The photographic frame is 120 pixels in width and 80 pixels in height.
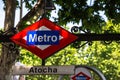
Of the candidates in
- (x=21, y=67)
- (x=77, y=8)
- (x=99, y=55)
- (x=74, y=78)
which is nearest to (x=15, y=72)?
(x=21, y=67)

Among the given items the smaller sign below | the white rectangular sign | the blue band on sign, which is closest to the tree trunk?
the smaller sign below

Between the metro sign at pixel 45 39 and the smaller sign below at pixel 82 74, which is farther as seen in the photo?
the smaller sign below at pixel 82 74

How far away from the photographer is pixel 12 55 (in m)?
12.1

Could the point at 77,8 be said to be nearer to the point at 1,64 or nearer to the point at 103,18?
the point at 103,18

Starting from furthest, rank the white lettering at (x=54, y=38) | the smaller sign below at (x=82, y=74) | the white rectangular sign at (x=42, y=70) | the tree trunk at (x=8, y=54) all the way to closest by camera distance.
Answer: the tree trunk at (x=8, y=54), the smaller sign below at (x=82, y=74), the white lettering at (x=54, y=38), the white rectangular sign at (x=42, y=70)

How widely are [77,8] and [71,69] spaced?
271 inches

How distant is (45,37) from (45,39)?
0.03 meters

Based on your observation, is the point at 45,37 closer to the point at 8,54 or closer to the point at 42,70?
the point at 42,70

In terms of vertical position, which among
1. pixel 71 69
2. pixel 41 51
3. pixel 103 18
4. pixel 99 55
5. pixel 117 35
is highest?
pixel 99 55

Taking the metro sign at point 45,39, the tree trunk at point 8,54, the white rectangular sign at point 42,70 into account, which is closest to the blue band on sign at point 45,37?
the metro sign at point 45,39

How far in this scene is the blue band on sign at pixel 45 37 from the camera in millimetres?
4992

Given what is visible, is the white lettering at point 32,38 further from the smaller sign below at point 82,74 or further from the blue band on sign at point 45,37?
the smaller sign below at point 82,74

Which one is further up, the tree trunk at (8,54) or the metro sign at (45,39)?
the tree trunk at (8,54)

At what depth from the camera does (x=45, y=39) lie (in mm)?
5000
